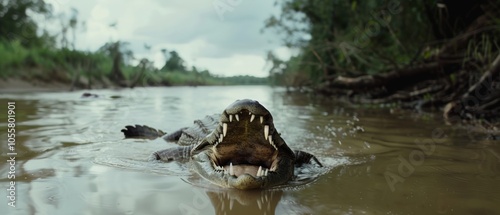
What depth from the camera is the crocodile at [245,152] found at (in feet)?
8.51

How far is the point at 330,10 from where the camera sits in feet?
69.8

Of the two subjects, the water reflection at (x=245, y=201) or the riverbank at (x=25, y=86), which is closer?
the water reflection at (x=245, y=201)

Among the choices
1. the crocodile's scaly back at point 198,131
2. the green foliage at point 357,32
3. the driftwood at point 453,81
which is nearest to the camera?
the crocodile's scaly back at point 198,131

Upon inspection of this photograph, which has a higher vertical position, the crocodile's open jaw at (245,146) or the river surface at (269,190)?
the crocodile's open jaw at (245,146)

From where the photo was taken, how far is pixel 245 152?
2.89 metres

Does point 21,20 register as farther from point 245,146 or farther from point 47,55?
point 245,146

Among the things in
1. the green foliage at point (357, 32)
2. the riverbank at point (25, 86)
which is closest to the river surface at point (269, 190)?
the green foliage at point (357, 32)

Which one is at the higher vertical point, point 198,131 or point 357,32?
point 357,32

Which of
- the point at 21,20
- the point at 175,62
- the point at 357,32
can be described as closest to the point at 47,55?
the point at 21,20

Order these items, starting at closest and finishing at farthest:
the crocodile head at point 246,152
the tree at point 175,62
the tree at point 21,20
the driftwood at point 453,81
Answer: the crocodile head at point 246,152 → the driftwood at point 453,81 → the tree at point 21,20 → the tree at point 175,62

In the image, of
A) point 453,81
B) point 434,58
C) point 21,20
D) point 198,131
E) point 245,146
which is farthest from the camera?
point 21,20

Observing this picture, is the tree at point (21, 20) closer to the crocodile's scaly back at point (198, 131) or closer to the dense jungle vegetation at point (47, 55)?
the dense jungle vegetation at point (47, 55)

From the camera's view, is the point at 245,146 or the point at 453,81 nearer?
the point at 245,146

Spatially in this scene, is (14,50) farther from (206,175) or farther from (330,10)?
(206,175)
